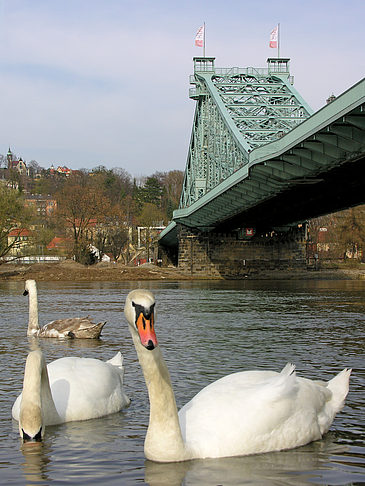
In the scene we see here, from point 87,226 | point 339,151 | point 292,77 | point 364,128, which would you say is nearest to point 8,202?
point 87,226

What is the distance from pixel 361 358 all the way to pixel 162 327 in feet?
20.2

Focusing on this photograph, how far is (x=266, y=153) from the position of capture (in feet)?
98.8

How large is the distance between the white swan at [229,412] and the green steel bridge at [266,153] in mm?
14196

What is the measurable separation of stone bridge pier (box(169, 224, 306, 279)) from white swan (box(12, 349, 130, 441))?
2099 inches

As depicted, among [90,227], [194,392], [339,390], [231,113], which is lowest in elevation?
[194,392]

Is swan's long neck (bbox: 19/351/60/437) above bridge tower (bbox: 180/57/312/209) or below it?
below

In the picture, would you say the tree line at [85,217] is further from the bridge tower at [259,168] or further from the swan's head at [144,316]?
the swan's head at [144,316]

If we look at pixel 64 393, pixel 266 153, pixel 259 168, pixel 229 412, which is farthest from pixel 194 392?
pixel 259 168

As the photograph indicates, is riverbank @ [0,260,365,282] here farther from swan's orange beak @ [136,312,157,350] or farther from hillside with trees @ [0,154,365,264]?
swan's orange beak @ [136,312,157,350]

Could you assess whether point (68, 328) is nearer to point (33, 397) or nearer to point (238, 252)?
point (33, 397)

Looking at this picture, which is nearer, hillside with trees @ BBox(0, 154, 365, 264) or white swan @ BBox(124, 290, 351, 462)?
white swan @ BBox(124, 290, 351, 462)

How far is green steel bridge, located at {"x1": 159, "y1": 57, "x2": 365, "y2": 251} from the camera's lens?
24141 mm

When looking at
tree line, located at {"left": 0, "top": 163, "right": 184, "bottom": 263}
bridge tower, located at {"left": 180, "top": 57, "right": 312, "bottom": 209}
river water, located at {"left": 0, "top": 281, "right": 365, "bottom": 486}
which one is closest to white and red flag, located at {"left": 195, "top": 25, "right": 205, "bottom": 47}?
bridge tower, located at {"left": 180, "top": 57, "right": 312, "bottom": 209}

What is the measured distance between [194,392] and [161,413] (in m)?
2.70
